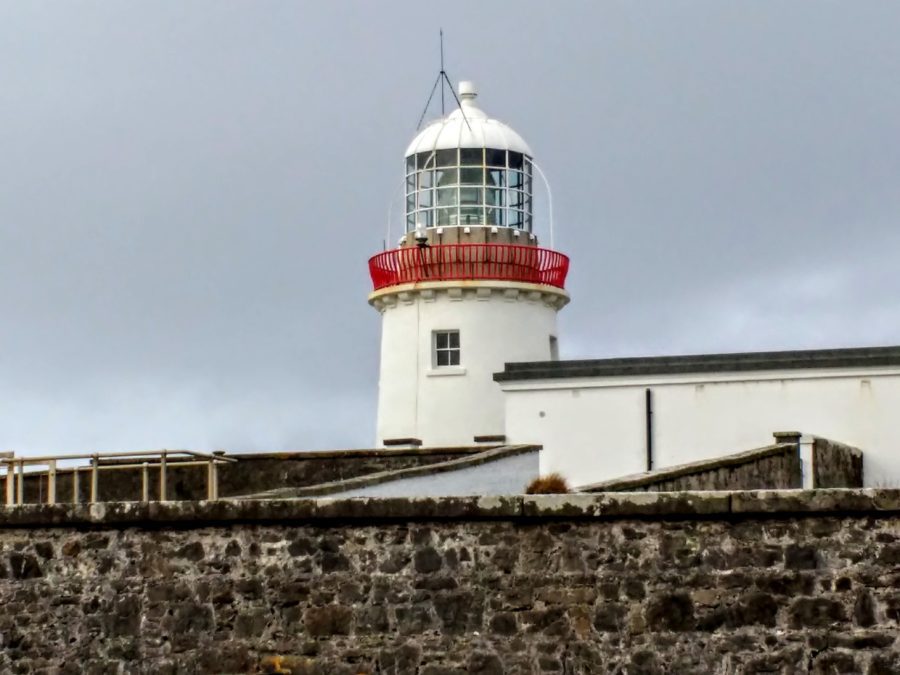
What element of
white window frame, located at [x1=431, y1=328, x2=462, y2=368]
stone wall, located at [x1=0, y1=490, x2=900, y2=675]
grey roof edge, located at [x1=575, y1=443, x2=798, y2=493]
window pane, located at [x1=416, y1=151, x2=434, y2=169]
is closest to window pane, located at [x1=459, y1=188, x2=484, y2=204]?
window pane, located at [x1=416, y1=151, x2=434, y2=169]

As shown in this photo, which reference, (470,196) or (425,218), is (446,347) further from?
(470,196)

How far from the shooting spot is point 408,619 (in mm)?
12414

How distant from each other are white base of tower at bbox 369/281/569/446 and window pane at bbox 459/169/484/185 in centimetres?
178

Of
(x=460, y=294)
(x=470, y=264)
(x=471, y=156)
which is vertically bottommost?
(x=460, y=294)

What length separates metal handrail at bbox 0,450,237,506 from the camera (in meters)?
18.8

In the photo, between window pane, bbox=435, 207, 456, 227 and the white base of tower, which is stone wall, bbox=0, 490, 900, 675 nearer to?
the white base of tower

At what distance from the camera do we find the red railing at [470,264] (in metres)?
27.9

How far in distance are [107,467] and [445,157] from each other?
23.3 feet

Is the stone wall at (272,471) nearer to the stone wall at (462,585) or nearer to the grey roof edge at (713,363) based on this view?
the grey roof edge at (713,363)

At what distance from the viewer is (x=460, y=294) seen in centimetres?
2794

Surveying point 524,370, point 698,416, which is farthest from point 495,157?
point 698,416

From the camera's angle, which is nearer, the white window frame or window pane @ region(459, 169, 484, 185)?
the white window frame

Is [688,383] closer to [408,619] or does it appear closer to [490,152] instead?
[490,152]

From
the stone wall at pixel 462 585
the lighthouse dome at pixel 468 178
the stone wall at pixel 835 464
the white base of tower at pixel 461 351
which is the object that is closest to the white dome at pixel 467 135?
the lighthouse dome at pixel 468 178
